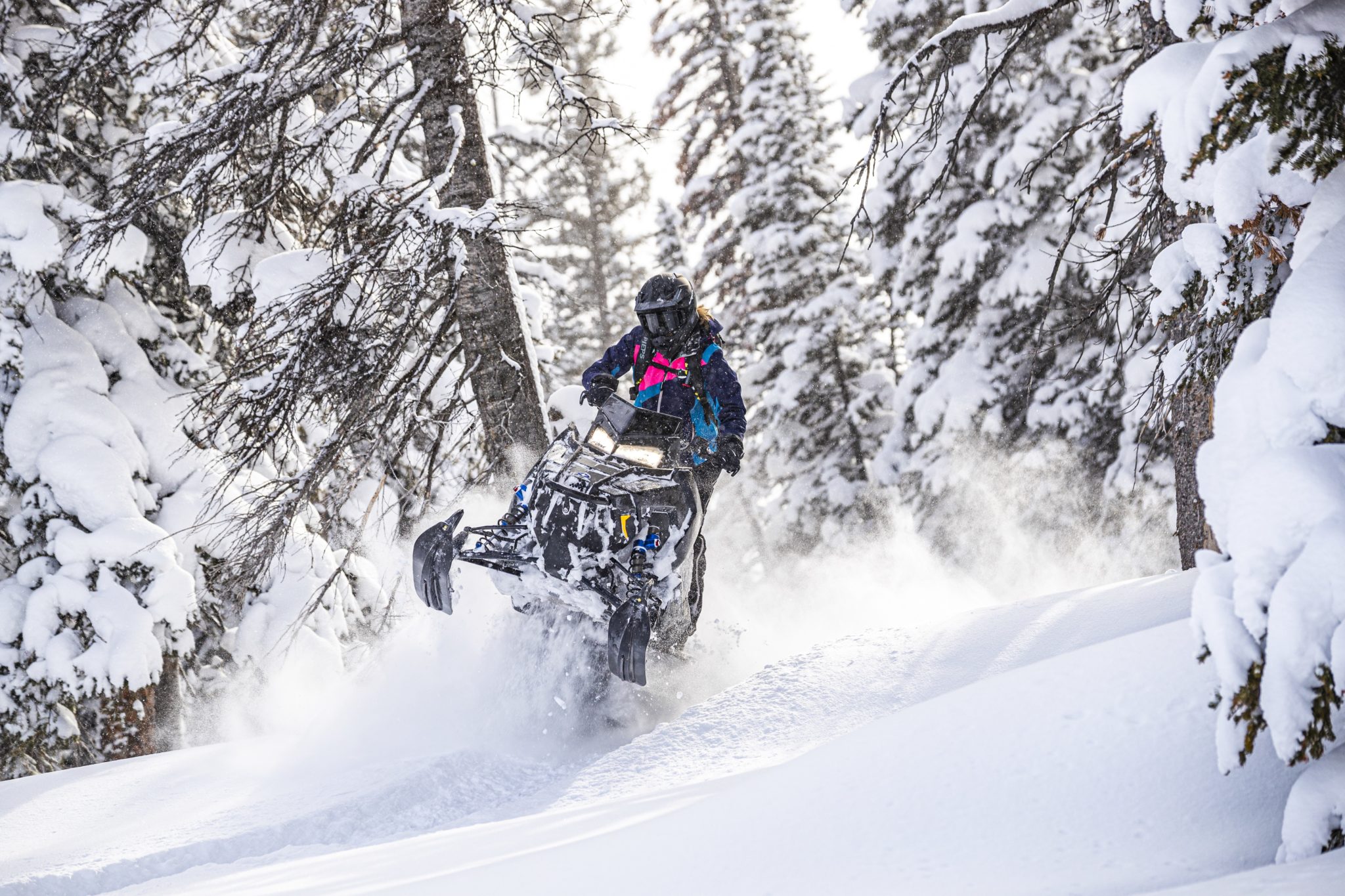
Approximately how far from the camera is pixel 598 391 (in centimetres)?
579

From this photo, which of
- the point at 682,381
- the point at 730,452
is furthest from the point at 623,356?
the point at 730,452

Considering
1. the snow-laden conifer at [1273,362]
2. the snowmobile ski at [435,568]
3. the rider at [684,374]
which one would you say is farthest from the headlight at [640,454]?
the snow-laden conifer at [1273,362]

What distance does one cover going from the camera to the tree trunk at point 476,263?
693 centimetres

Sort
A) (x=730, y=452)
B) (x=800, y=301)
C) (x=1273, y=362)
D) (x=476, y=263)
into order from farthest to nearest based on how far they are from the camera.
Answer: (x=800, y=301)
(x=476, y=263)
(x=730, y=452)
(x=1273, y=362)

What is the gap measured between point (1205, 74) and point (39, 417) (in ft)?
31.1

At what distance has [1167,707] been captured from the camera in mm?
2607

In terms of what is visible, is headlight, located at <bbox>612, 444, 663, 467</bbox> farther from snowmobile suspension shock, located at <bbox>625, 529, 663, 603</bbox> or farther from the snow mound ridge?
the snow mound ridge

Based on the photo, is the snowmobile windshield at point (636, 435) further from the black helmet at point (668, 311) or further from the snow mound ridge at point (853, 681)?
the snow mound ridge at point (853, 681)

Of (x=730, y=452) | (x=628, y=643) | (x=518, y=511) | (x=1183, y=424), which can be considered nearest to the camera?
(x=628, y=643)

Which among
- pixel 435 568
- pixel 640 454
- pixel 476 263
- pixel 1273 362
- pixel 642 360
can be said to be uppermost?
pixel 476 263

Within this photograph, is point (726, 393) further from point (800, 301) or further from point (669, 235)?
point (669, 235)

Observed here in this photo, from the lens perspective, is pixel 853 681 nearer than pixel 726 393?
Yes

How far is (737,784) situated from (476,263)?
469 centimetres

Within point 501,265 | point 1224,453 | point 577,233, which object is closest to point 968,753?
point 1224,453
